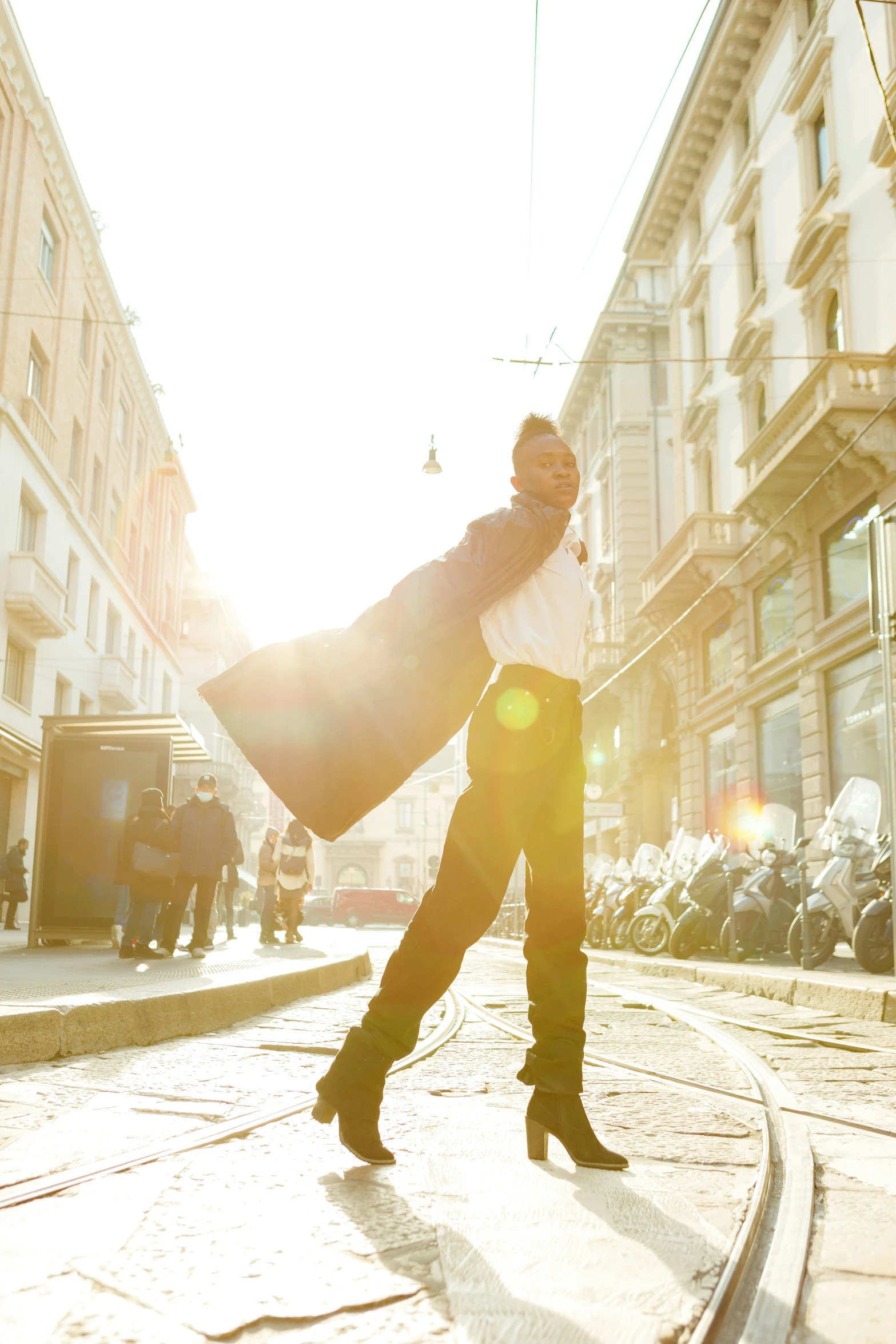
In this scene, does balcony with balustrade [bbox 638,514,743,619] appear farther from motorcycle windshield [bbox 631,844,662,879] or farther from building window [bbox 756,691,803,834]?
motorcycle windshield [bbox 631,844,662,879]

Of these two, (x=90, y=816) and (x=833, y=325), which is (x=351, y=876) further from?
(x=90, y=816)

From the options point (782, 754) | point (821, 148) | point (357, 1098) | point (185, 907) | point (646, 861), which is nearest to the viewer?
point (357, 1098)

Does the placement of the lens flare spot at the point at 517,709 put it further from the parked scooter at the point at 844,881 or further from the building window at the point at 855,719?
the building window at the point at 855,719

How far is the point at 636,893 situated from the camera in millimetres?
16016

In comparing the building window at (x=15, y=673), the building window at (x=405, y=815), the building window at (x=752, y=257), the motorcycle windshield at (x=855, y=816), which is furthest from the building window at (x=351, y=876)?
the motorcycle windshield at (x=855, y=816)

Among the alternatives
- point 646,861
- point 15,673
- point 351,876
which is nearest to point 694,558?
point 646,861

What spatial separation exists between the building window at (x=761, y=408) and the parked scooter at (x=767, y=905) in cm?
1016

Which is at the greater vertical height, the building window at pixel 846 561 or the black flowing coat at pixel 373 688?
the building window at pixel 846 561

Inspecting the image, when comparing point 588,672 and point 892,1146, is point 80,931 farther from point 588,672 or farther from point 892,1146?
point 588,672

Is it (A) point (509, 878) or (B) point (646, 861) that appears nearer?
(A) point (509, 878)

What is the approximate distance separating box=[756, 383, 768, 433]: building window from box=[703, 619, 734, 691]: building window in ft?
11.4

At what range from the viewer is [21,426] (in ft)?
70.8

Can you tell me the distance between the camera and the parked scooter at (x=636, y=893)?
52.2 ft

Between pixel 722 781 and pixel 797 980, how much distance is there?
545 inches
